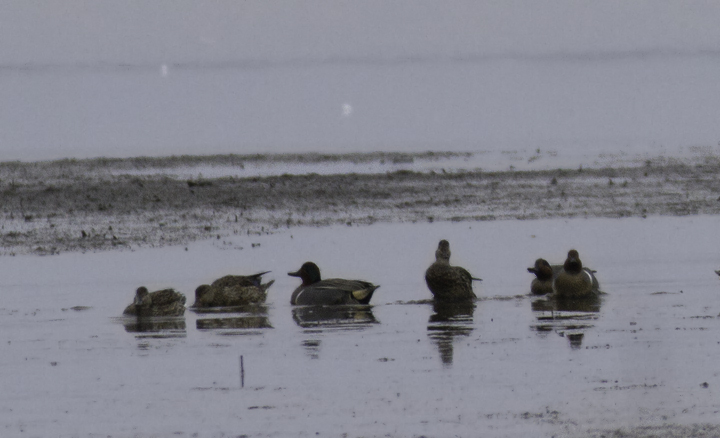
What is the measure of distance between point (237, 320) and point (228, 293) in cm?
117

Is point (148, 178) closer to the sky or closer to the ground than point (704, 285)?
closer to the sky

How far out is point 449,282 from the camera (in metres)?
12.7

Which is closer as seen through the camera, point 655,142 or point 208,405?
point 208,405

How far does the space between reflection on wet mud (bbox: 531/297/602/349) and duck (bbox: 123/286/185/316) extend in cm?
350

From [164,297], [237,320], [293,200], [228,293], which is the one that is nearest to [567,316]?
[237,320]

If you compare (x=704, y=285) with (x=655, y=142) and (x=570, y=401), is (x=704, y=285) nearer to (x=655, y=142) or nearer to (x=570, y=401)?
(x=570, y=401)

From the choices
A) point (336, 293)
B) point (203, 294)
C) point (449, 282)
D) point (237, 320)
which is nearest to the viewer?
point (237, 320)

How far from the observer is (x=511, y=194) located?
23828mm

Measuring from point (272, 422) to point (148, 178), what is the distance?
65.5ft

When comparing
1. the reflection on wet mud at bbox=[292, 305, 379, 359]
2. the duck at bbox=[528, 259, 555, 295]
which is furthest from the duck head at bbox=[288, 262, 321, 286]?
the duck at bbox=[528, 259, 555, 295]

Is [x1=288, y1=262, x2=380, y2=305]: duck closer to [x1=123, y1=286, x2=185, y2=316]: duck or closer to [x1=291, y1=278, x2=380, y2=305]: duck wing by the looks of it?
[x1=291, y1=278, x2=380, y2=305]: duck wing

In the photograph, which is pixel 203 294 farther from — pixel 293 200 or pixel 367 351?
pixel 293 200

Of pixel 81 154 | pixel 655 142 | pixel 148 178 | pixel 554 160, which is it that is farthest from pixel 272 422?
pixel 655 142

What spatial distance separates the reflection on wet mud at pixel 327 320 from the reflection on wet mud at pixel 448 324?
2.03ft
